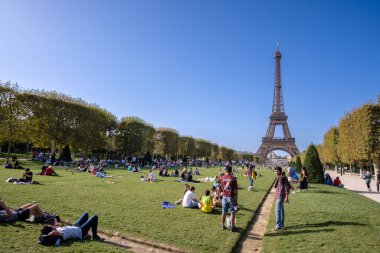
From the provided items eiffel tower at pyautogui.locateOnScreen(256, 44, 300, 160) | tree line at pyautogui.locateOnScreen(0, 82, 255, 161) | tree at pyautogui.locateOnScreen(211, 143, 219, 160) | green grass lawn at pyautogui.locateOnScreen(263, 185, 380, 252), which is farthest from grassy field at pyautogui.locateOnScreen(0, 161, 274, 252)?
eiffel tower at pyautogui.locateOnScreen(256, 44, 300, 160)

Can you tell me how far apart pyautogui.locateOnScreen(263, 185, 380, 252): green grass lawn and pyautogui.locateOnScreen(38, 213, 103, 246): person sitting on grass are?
203 inches

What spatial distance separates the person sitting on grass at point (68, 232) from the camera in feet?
23.6

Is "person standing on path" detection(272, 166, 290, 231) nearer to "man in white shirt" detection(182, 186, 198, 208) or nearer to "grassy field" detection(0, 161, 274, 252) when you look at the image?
"grassy field" detection(0, 161, 274, 252)

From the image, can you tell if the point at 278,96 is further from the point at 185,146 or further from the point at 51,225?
the point at 51,225

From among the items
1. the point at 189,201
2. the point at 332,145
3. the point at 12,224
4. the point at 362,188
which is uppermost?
the point at 332,145

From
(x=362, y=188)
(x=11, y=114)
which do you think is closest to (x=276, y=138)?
(x=362, y=188)

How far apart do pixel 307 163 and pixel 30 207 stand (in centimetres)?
2417

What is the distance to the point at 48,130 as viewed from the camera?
41000 millimetres

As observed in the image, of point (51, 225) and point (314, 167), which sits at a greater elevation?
point (314, 167)

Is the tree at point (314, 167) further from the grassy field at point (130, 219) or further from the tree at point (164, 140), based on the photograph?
the tree at point (164, 140)

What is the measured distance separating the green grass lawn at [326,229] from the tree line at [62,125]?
37.3 m

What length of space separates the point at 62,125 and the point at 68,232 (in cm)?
3859

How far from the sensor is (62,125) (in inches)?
1671

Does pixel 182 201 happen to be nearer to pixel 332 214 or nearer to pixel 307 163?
pixel 332 214
